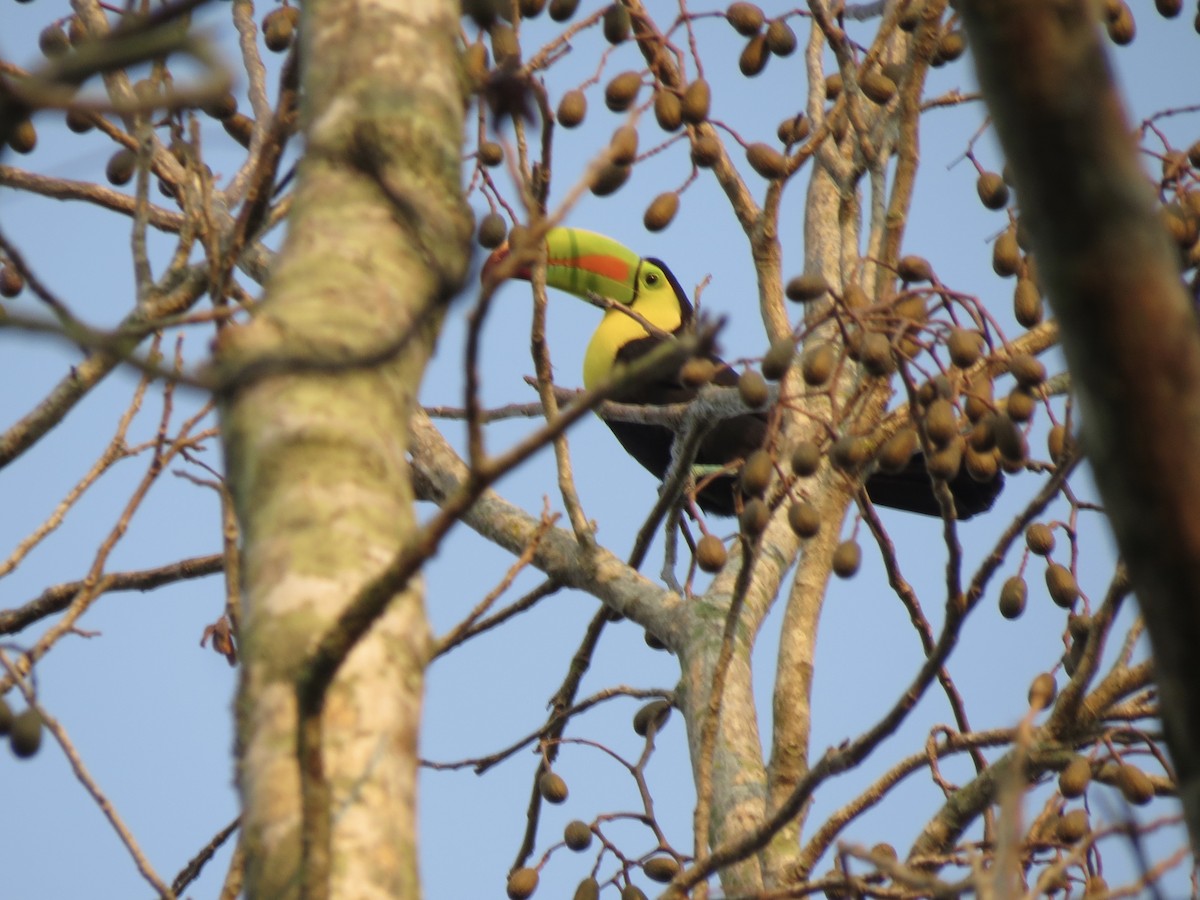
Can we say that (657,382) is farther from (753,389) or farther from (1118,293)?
(1118,293)

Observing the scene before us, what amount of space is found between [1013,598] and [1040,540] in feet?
0.36

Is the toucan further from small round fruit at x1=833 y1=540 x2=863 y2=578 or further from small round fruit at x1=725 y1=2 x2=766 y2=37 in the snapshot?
small round fruit at x1=833 y1=540 x2=863 y2=578

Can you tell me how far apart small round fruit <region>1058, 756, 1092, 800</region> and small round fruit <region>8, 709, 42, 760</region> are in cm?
146

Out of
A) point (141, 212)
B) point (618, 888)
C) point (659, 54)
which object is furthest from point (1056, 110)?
point (659, 54)

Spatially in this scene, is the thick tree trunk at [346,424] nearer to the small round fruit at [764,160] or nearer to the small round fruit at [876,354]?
the small round fruit at [876,354]

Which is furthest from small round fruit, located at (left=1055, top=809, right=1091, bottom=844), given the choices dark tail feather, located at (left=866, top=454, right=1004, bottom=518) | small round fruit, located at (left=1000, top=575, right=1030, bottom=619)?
dark tail feather, located at (left=866, top=454, right=1004, bottom=518)

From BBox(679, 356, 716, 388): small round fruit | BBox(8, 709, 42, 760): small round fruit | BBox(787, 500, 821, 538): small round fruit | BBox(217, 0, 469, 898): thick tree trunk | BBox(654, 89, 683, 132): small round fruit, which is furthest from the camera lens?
BBox(654, 89, 683, 132): small round fruit

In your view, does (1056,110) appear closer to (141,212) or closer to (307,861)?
(307,861)

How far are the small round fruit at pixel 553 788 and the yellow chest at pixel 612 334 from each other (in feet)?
12.7

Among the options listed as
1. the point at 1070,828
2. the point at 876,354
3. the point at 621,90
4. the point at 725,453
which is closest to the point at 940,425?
the point at 876,354

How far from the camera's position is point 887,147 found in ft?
11.8

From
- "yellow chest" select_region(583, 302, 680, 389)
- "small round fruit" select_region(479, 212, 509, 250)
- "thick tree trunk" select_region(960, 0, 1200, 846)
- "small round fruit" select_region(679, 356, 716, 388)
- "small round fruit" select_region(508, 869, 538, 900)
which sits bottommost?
"thick tree trunk" select_region(960, 0, 1200, 846)

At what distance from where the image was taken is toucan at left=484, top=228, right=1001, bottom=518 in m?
5.43

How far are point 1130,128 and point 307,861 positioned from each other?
0.81 m
